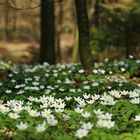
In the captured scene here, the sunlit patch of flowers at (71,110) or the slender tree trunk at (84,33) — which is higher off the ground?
the slender tree trunk at (84,33)

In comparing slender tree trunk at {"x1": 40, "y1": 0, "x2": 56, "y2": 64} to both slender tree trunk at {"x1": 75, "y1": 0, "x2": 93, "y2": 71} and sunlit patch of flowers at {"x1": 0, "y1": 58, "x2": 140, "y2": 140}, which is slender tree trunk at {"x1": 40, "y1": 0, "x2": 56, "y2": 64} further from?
sunlit patch of flowers at {"x1": 0, "y1": 58, "x2": 140, "y2": 140}

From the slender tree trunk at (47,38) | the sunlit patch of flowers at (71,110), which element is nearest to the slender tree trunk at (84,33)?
the sunlit patch of flowers at (71,110)

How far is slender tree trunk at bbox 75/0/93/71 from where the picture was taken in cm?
837

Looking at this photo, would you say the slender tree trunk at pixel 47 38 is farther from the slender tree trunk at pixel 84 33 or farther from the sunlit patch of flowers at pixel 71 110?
the sunlit patch of flowers at pixel 71 110

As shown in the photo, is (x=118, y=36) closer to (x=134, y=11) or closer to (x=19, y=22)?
(x=134, y=11)

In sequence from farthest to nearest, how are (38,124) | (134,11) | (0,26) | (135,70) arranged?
(0,26) → (134,11) → (135,70) → (38,124)

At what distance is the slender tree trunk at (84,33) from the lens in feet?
27.5

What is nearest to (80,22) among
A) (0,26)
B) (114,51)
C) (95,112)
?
(95,112)

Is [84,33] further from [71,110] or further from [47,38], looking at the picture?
[47,38]

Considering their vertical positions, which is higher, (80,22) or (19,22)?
(80,22)

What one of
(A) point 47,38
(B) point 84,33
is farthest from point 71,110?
(A) point 47,38

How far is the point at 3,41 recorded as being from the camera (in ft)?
152

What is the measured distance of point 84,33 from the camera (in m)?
8.55

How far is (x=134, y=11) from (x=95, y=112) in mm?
14156
